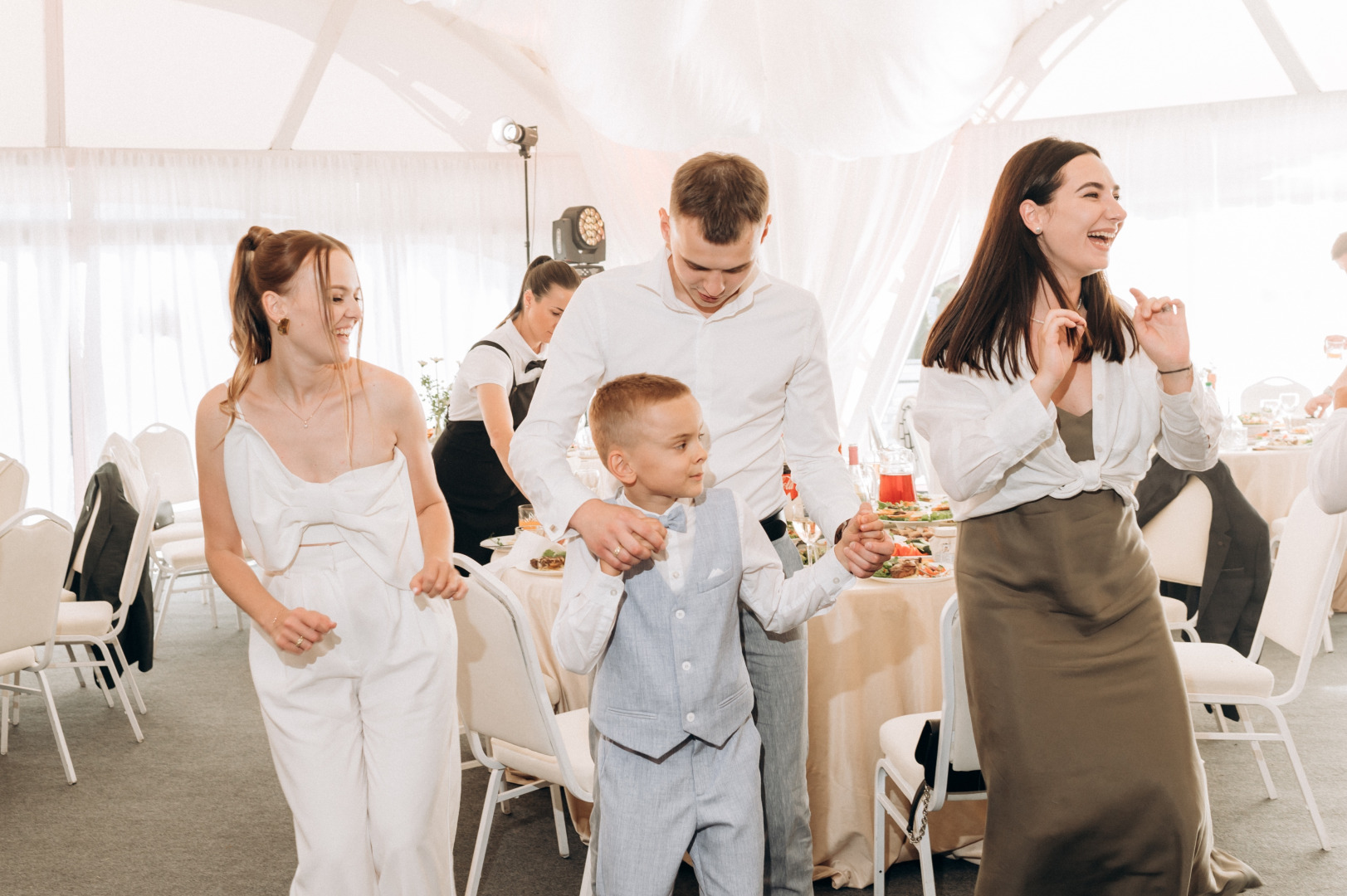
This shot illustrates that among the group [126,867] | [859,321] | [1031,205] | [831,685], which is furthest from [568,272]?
[859,321]

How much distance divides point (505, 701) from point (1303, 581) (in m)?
2.19

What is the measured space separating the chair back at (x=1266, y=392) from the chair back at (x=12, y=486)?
7285 mm

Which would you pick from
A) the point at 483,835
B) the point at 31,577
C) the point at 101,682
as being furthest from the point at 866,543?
the point at 101,682

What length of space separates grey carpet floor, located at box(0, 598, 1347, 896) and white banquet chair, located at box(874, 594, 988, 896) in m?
0.34

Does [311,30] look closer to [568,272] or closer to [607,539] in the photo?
[568,272]

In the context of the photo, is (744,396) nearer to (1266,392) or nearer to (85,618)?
(85,618)

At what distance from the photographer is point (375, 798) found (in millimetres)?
1951

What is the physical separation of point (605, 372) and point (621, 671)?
1.79ft

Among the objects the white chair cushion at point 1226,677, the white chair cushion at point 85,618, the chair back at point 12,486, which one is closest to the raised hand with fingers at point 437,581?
the white chair cushion at point 1226,677

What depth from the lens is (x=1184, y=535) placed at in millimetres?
3873

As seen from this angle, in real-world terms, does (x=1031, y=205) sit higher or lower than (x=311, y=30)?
lower

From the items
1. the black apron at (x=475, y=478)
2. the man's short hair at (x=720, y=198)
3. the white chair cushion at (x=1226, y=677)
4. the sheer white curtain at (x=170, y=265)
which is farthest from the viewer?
the sheer white curtain at (x=170, y=265)

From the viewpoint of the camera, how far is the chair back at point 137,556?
13.8ft

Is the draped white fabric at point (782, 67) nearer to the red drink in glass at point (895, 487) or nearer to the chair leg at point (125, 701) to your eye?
the red drink in glass at point (895, 487)
